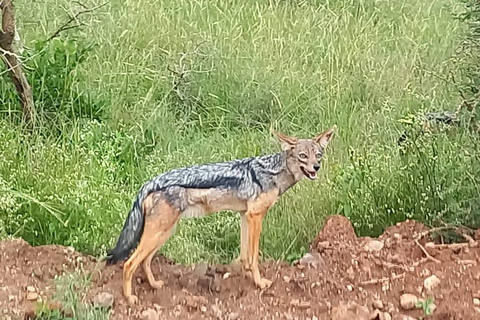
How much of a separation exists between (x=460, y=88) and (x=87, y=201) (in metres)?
2.50

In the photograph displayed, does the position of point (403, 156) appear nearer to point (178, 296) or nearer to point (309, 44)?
point (178, 296)

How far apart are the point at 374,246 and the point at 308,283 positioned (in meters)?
0.56

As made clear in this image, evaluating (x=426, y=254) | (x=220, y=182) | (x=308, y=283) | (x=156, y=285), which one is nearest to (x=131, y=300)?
(x=156, y=285)

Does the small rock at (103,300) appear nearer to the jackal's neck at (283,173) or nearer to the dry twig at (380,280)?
the jackal's neck at (283,173)

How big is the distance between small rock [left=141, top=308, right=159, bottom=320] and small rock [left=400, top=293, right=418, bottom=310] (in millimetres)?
1181

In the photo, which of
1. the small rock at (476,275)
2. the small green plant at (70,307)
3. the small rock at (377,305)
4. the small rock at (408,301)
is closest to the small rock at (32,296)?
the small green plant at (70,307)

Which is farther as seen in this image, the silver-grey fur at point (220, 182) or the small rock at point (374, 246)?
the small rock at point (374, 246)

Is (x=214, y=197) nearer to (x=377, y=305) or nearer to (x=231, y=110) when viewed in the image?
(x=377, y=305)

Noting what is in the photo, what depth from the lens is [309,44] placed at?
29.5ft

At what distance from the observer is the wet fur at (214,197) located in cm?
409

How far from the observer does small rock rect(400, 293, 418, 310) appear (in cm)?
418

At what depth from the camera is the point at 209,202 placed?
13.8 ft

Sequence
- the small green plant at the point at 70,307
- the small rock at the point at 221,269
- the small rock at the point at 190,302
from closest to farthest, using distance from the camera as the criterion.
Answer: the small green plant at the point at 70,307, the small rock at the point at 190,302, the small rock at the point at 221,269

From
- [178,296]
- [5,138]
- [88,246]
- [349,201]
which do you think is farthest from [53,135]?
[178,296]
